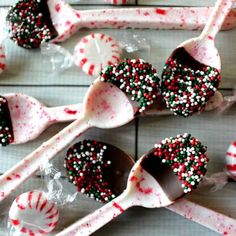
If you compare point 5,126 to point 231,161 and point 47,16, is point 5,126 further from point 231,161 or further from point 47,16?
point 231,161

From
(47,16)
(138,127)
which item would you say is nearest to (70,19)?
(47,16)

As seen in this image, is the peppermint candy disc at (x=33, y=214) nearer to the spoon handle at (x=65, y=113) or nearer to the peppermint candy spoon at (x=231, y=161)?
the spoon handle at (x=65, y=113)

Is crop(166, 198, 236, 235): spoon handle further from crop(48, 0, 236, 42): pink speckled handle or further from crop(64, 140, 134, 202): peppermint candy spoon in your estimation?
crop(48, 0, 236, 42): pink speckled handle

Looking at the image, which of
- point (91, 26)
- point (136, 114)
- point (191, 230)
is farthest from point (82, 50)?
point (191, 230)

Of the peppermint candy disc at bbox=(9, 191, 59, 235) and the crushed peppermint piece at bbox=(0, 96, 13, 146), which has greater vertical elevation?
the crushed peppermint piece at bbox=(0, 96, 13, 146)

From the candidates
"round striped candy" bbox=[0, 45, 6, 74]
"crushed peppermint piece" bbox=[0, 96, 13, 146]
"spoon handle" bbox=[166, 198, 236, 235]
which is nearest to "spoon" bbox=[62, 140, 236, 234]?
"spoon handle" bbox=[166, 198, 236, 235]

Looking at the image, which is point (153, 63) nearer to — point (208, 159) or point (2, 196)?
point (208, 159)
